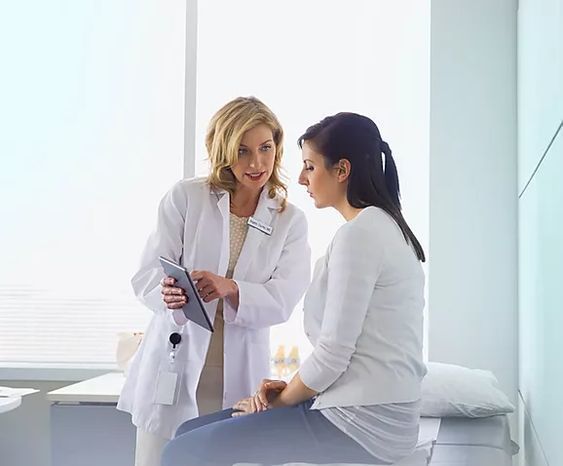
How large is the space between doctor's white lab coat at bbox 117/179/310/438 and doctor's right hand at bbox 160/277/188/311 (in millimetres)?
94

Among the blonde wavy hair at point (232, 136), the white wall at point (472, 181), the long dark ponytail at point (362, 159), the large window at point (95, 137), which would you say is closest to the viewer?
the long dark ponytail at point (362, 159)

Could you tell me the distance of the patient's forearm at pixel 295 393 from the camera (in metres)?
1.89

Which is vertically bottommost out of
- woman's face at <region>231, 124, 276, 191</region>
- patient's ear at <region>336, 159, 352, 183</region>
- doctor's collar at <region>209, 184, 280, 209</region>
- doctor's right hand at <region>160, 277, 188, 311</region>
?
doctor's right hand at <region>160, 277, 188, 311</region>

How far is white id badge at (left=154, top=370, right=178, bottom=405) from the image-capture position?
2.36m

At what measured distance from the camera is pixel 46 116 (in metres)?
3.96

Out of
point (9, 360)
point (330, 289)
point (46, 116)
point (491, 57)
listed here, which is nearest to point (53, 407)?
point (9, 360)

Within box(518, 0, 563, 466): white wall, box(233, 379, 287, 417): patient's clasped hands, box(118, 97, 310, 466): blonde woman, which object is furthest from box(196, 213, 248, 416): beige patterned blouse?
box(518, 0, 563, 466): white wall

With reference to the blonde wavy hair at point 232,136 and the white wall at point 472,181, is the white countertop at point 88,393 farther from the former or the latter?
the white wall at point 472,181

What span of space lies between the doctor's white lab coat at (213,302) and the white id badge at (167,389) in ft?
0.05

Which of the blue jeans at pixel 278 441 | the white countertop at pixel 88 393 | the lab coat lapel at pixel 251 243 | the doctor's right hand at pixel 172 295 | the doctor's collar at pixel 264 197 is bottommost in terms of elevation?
the white countertop at pixel 88 393

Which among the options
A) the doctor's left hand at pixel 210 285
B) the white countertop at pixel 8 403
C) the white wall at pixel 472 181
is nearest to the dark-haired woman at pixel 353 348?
the doctor's left hand at pixel 210 285

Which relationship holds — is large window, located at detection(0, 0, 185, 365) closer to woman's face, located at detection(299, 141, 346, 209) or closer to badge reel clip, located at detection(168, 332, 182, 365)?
badge reel clip, located at detection(168, 332, 182, 365)

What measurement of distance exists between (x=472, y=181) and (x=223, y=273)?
149cm

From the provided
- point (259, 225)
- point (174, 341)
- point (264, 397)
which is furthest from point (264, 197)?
point (264, 397)
